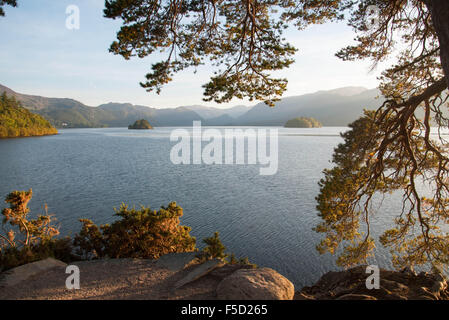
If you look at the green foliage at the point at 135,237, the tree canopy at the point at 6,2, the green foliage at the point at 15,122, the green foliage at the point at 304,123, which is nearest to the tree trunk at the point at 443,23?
the green foliage at the point at 135,237

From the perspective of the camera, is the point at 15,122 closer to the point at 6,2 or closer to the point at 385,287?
the point at 6,2

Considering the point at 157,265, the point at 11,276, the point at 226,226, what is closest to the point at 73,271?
the point at 11,276

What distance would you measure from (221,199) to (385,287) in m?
17.1

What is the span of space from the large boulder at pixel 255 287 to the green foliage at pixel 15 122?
122501 millimetres

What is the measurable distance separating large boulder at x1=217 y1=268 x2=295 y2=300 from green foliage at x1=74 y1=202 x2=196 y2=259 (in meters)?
4.07

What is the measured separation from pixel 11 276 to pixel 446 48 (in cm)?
1127

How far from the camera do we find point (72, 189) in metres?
25.5

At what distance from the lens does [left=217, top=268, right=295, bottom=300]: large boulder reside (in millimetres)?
5270

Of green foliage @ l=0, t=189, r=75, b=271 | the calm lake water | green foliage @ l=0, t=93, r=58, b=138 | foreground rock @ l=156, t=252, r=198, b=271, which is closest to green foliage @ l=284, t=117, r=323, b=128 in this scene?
the calm lake water

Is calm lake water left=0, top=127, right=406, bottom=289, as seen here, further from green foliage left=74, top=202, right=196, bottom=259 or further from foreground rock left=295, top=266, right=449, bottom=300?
green foliage left=74, top=202, right=196, bottom=259

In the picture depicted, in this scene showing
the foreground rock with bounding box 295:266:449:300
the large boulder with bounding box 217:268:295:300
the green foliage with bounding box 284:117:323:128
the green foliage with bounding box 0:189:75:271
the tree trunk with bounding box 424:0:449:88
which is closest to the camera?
the tree trunk with bounding box 424:0:449:88

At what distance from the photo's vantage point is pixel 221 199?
23172 mm

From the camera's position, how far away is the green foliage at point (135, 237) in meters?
8.76

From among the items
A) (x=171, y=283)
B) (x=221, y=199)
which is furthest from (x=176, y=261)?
(x=221, y=199)
